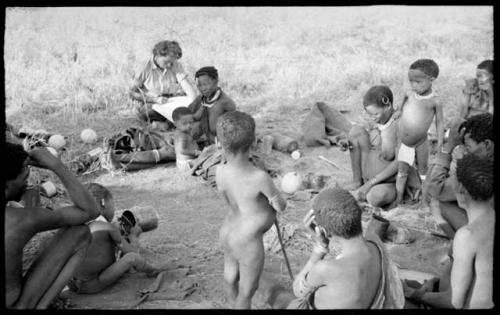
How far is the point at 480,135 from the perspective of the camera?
14.2ft

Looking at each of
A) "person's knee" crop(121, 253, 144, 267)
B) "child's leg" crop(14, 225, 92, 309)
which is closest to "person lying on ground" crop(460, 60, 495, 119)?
"person's knee" crop(121, 253, 144, 267)

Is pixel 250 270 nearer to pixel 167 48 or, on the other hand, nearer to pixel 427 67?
pixel 427 67

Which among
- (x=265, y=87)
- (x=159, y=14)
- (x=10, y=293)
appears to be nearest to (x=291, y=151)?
(x=265, y=87)

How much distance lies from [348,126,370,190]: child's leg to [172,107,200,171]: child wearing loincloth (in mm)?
1821

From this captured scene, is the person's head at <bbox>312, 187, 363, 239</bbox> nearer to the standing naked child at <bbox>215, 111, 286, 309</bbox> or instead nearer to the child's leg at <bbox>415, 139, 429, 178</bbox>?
the standing naked child at <bbox>215, 111, 286, 309</bbox>

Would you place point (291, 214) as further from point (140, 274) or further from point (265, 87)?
point (265, 87)

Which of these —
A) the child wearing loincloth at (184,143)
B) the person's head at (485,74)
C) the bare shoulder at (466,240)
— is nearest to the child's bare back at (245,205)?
the bare shoulder at (466,240)

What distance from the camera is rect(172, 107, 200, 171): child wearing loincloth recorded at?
688 centimetres

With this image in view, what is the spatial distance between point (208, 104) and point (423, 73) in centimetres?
247

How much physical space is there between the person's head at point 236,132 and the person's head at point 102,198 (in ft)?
3.96

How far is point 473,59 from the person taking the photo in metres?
10.8

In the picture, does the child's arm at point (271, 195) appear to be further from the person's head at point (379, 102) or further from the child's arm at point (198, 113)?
the child's arm at point (198, 113)

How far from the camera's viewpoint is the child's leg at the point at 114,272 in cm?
433

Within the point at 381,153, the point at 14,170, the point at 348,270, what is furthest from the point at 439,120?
the point at 14,170
